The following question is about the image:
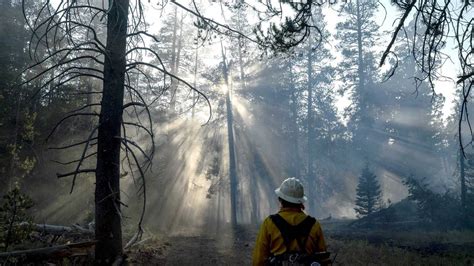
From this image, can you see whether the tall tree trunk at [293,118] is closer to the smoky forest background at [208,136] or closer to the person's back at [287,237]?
the smoky forest background at [208,136]

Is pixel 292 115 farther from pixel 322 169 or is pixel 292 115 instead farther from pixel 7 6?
pixel 7 6

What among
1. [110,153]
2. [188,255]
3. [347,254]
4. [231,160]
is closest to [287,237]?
[110,153]

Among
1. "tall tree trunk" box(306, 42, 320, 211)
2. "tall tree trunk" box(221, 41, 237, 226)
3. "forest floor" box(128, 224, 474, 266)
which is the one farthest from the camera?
"tall tree trunk" box(306, 42, 320, 211)

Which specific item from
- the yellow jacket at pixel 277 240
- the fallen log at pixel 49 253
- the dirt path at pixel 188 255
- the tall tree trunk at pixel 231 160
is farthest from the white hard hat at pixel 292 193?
the tall tree trunk at pixel 231 160

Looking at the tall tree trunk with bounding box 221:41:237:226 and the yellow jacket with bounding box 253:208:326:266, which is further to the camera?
the tall tree trunk with bounding box 221:41:237:226

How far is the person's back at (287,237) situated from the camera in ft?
13.5

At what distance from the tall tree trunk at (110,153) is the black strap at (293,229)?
346 centimetres

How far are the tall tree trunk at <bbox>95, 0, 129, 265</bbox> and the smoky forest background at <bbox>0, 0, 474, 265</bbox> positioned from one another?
0.09 ft

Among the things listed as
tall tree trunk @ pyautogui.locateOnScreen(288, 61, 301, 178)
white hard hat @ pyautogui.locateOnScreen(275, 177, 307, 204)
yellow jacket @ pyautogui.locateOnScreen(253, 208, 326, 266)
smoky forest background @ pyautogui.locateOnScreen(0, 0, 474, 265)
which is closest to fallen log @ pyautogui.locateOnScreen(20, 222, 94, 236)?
smoky forest background @ pyautogui.locateOnScreen(0, 0, 474, 265)

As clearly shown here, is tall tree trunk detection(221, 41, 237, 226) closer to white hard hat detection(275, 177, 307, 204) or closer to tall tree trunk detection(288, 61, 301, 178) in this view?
tall tree trunk detection(288, 61, 301, 178)

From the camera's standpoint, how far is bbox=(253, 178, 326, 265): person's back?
13.5ft

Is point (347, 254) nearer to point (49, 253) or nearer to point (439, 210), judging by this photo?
point (49, 253)

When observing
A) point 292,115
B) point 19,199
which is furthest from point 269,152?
point 19,199

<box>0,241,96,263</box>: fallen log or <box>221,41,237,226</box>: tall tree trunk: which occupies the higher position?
<box>221,41,237,226</box>: tall tree trunk
